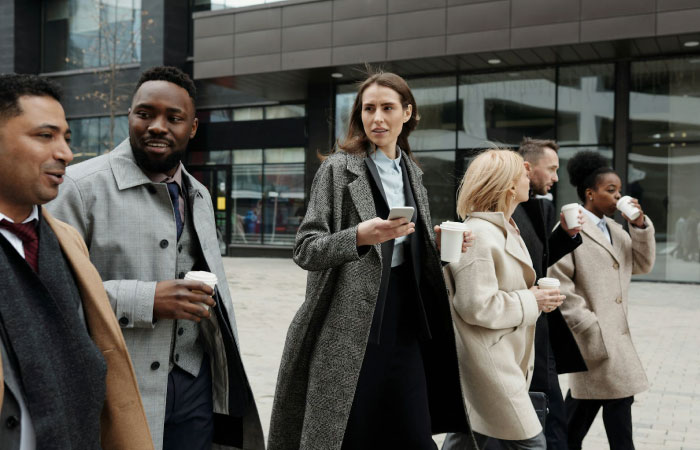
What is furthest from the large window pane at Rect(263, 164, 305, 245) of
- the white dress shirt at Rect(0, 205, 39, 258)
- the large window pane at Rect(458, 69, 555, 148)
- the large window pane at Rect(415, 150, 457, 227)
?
the white dress shirt at Rect(0, 205, 39, 258)

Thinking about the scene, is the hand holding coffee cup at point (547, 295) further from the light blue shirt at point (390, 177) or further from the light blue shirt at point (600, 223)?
the light blue shirt at point (600, 223)

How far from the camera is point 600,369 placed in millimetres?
4008

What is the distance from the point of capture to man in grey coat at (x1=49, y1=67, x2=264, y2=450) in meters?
2.17

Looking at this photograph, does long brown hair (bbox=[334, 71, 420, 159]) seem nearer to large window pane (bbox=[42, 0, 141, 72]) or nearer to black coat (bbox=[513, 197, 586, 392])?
black coat (bbox=[513, 197, 586, 392])

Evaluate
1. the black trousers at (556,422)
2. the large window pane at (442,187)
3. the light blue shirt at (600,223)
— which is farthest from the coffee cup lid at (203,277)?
the large window pane at (442,187)

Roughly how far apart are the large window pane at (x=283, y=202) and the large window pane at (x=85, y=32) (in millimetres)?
7036

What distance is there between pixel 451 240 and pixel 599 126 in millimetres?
13764

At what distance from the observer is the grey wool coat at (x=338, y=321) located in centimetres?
275

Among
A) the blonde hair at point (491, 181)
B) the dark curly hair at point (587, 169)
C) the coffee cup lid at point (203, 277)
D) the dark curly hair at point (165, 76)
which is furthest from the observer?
the dark curly hair at point (587, 169)

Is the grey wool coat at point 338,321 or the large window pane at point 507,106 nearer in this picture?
the grey wool coat at point 338,321

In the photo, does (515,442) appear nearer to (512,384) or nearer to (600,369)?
(512,384)

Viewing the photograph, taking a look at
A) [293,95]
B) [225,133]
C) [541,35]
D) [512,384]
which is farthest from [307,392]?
[225,133]

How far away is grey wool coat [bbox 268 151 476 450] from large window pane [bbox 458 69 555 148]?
13.3m

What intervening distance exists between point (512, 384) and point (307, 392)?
0.98m
